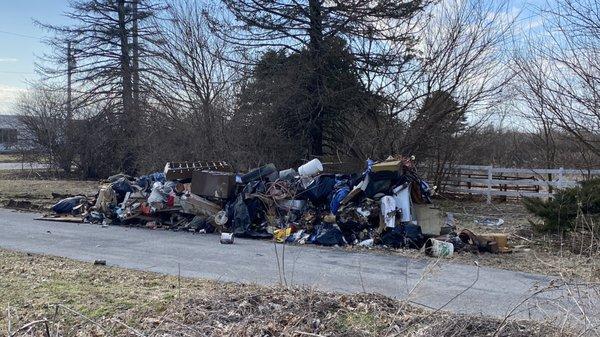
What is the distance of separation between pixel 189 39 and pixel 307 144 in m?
6.62

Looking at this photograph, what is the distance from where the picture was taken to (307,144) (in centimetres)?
2022

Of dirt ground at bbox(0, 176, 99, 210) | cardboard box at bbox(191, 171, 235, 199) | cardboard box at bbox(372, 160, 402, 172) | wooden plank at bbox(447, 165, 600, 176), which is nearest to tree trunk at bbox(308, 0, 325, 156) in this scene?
wooden plank at bbox(447, 165, 600, 176)

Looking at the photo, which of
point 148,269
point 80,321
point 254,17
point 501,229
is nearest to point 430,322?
point 80,321

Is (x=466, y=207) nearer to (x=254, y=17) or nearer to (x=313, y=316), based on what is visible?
(x=254, y=17)

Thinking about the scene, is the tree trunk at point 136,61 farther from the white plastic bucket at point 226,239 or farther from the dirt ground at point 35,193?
the white plastic bucket at point 226,239

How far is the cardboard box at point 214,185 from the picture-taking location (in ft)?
42.3

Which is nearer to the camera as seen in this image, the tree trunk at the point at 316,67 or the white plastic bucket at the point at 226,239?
the white plastic bucket at the point at 226,239

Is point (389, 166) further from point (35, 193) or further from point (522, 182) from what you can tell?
point (35, 193)

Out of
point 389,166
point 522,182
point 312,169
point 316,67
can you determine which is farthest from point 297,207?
point 522,182

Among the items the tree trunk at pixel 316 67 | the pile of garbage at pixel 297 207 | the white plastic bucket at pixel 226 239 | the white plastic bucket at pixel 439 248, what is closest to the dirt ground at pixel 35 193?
the pile of garbage at pixel 297 207

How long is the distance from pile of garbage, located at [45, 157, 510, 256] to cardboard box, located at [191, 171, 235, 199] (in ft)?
0.08

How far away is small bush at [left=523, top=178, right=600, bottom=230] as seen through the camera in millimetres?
10258

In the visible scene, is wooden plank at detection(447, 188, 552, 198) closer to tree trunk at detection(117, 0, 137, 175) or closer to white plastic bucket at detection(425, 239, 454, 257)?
white plastic bucket at detection(425, 239, 454, 257)

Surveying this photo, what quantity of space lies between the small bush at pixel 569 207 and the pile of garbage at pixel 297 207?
1114mm
